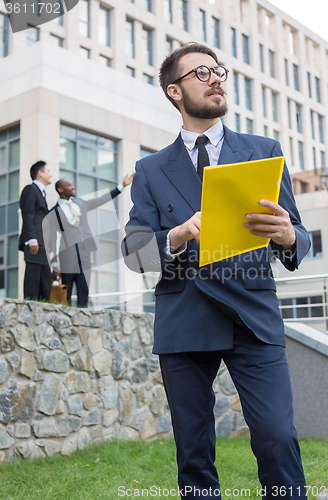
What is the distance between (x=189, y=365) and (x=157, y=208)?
620 mm

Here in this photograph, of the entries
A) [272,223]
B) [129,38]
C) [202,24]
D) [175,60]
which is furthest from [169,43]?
[272,223]

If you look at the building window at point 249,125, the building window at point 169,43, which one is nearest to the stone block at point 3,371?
the building window at point 169,43

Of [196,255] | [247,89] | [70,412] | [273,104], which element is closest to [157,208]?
[196,255]

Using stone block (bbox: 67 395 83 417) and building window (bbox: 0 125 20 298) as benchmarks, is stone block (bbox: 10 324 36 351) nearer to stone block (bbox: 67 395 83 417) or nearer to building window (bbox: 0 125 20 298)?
stone block (bbox: 67 395 83 417)

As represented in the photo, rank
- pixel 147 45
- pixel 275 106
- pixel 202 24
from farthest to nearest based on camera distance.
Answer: pixel 275 106, pixel 202 24, pixel 147 45

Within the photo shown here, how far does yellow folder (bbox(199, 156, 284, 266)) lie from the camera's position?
1660 mm

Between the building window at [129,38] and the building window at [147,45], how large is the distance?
0.66 m

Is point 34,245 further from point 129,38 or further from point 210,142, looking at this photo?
point 129,38

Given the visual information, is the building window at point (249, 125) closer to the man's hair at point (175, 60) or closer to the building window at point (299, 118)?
the building window at point (299, 118)

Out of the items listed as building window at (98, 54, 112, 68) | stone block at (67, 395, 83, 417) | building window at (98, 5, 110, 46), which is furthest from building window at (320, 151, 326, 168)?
stone block at (67, 395, 83, 417)

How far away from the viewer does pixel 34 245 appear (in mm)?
5906

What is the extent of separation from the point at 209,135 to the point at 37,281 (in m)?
4.09

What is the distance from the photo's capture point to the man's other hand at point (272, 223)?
1.75 m

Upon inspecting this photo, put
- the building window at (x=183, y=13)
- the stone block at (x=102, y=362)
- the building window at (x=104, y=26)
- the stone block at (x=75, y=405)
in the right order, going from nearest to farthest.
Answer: the stone block at (x=75, y=405) < the stone block at (x=102, y=362) < the building window at (x=104, y=26) < the building window at (x=183, y=13)
